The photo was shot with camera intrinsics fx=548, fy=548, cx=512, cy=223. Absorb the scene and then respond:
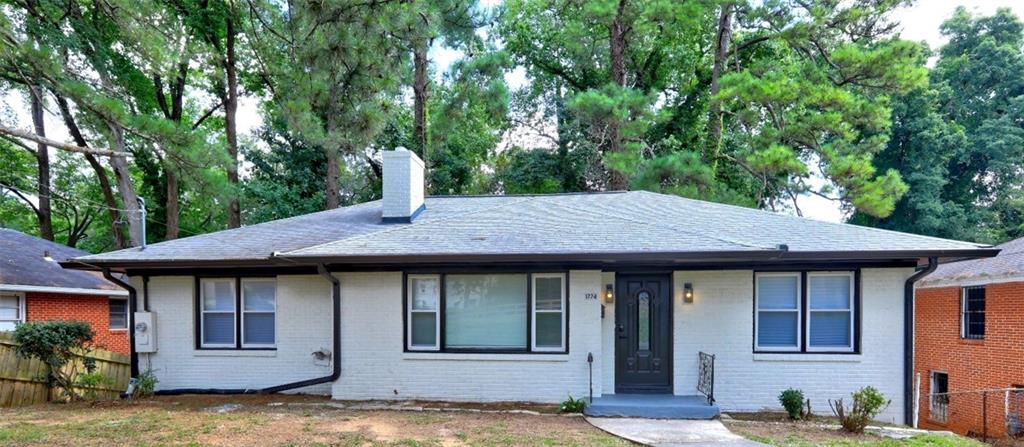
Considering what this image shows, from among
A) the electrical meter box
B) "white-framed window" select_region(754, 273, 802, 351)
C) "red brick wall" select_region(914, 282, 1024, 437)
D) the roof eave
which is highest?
the roof eave

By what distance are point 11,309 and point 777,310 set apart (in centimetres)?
1588

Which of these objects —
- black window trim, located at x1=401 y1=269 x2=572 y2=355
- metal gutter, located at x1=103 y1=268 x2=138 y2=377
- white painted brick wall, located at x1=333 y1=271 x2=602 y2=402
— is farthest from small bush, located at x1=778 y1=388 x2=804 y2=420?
metal gutter, located at x1=103 y1=268 x2=138 y2=377

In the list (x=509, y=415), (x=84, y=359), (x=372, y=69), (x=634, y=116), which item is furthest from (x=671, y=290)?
(x=634, y=116)

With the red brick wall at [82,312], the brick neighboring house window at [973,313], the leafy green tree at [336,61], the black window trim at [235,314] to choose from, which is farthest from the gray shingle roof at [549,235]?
the brick neighboring house window at [973,313]

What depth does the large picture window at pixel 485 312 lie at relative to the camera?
27.0 feet

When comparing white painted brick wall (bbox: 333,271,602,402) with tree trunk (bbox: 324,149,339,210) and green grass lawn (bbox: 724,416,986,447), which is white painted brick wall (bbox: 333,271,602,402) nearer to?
green grass lawn (bbox: 724,416,986,447)

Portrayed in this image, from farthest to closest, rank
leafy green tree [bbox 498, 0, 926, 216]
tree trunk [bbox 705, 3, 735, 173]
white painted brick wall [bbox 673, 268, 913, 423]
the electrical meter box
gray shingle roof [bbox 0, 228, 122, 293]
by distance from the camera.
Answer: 1. tree trunk [bbox 705, 3, 735, 173]
2. leafy green tree [bbox 498, 0, 926, 216]
3. gray shingle roof [bbox 0, 228, 122, 293]
4. the electrical meter box
5. white painted brick wall [bbox 673, 268, 913, 423]

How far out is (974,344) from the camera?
13234 mm

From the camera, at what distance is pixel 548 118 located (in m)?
21.8

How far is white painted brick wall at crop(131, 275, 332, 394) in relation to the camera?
899cm

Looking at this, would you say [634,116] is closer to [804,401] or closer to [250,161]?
[804,401]

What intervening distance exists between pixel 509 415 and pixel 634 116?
12.9m

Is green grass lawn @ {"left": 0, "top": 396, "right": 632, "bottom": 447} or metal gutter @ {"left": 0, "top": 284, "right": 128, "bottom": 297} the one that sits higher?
metal gutter @ {"left": 0, "top": 284, "right": 128, "bottom": 297}

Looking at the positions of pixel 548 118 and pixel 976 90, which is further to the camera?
pixel 976 90
